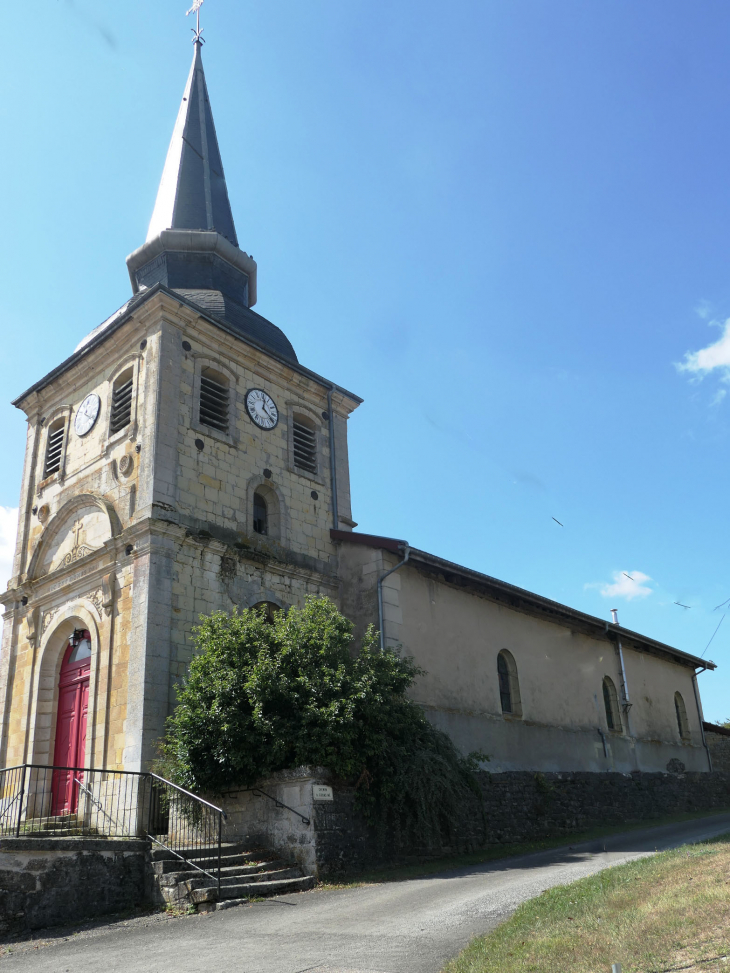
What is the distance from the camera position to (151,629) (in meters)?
13.8

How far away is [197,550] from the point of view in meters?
15.2

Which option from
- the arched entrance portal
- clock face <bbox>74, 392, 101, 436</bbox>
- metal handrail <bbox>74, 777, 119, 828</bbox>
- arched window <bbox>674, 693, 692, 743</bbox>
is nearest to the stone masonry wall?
arched window <bbox>674, 693, 692, 743</bbox>

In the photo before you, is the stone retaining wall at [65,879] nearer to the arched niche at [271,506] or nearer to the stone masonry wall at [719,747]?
the arched niche at [271,506]

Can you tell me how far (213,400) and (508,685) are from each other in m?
9.16

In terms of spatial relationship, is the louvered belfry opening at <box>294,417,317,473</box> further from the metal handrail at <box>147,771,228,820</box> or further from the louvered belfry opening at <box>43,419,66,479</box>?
the metal handrail at <box>147,771,228,820</box>

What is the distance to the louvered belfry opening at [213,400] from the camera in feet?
56.3

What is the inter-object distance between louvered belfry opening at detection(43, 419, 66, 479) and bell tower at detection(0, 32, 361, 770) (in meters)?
Result: 0.05

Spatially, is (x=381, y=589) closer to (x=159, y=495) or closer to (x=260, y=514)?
(x=260, y=514)

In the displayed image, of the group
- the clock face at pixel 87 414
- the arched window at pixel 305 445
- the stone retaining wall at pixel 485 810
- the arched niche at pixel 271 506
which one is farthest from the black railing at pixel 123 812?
the arched window at pixel 305 445

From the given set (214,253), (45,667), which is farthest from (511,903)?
(214,253)

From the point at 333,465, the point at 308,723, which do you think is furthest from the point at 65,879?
the point at 333,465

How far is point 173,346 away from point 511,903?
12029 millimetres

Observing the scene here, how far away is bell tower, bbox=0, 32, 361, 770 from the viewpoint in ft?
46.9

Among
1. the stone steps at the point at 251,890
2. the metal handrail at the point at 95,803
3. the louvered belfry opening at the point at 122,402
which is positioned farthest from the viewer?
the louvered belfry opening at the point at 122,402
